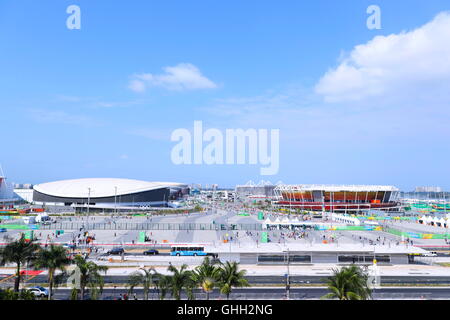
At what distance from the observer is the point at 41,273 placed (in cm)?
2312

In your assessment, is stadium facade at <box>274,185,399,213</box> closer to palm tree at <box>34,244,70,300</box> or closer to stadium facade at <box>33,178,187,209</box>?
stadium facade at <box>33,178,187,209</box>

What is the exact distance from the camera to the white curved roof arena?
81.7 m

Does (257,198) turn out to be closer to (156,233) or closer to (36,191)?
(36,191)

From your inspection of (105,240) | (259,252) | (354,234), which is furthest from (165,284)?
(354,234)

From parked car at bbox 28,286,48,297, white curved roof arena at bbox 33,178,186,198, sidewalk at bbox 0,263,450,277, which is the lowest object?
sidewalk at bbox 0,263,450,277

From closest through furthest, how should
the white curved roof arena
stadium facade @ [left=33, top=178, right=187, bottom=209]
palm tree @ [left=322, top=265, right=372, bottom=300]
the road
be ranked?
1. palm tree @ [left=322, top=265, right=372, bottom=300]
2. the road
3. stadium facade @ [left=33, top=178, right=187, bottom=209]
4. the white curved roof arena

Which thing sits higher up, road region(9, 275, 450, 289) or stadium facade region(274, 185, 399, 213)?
stadium facade region(274, 185, 399, 213)

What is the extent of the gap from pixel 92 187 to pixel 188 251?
63.2m

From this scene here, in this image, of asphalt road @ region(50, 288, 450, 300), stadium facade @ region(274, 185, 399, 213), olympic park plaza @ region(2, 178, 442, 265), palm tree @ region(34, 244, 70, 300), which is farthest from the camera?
stadium facade @ region(274, 185, 399, 213)

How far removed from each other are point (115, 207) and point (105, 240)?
45.6 meters

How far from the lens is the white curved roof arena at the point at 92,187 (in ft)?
268

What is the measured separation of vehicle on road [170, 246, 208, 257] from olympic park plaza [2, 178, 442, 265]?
111 cm

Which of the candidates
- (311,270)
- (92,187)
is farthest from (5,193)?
(311,270)

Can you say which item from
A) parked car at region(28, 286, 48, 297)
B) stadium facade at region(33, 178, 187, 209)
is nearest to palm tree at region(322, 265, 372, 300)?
parked car at region(28, 286, 48, 297)
